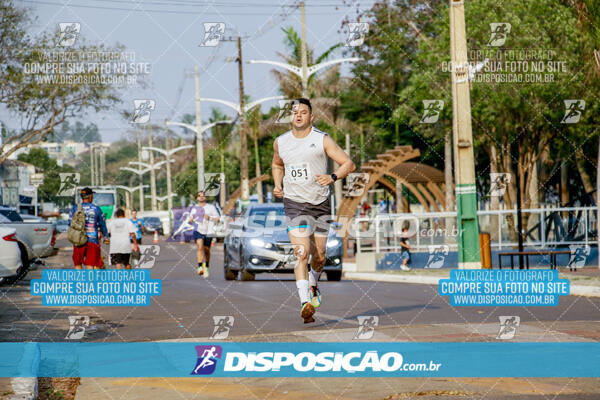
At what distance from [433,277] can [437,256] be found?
5.02 m

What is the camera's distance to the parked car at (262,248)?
1862 centimetres

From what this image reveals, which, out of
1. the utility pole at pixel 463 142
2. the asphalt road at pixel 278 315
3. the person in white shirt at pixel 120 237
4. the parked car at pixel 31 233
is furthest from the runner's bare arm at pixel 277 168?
the parked car at pixel 31 233

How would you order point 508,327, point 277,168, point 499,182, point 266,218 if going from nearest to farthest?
point 508,327 → point 277,168 → point 266,218 → point 499,182

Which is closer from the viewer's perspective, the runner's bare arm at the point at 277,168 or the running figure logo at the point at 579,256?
the runner's bare arm at the point at 277,168

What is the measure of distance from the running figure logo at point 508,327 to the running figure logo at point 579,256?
1141 centimetres

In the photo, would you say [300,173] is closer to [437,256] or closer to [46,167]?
[437,256]

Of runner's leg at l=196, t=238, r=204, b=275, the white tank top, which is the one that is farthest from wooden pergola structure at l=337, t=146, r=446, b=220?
the white tank top

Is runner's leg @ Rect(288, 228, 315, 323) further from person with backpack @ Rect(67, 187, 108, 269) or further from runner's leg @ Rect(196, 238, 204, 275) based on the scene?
runner's leg @ Rect(196, 238, 204, 275)

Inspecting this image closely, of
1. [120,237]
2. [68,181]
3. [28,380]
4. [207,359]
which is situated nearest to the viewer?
[28,380]

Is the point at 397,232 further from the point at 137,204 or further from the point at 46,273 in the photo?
the point at 137,204

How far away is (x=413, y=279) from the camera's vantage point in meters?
20.3

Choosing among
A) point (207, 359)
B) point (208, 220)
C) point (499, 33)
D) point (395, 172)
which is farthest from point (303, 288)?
point (395, 172)

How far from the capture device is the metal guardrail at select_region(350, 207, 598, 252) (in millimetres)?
24531

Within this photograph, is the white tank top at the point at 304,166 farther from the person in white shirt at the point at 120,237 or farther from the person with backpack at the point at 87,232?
the person in white shirt at the point at 120,237
